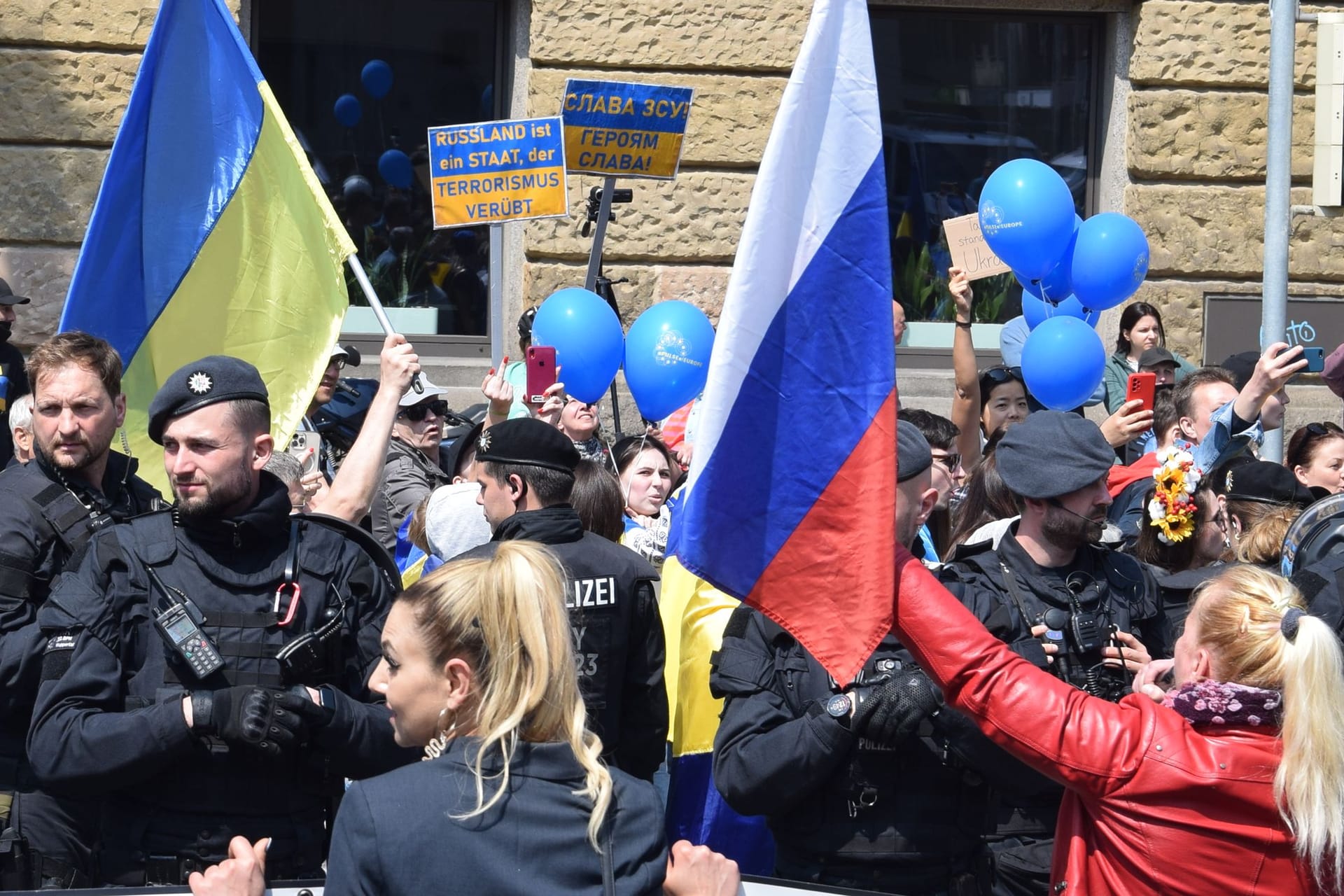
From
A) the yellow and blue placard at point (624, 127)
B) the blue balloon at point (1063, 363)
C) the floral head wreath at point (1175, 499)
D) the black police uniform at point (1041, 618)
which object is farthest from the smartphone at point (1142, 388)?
the yellow and blue placard at point (624, 127)

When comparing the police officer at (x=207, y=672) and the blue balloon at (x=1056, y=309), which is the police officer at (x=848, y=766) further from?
the blue balloon at (x=1056, y=309)

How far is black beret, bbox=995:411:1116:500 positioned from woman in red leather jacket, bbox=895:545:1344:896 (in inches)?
35.5

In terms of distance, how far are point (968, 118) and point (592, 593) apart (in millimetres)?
6328

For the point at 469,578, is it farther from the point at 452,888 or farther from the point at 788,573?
the point at 788,573

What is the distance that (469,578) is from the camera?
232 centimetres

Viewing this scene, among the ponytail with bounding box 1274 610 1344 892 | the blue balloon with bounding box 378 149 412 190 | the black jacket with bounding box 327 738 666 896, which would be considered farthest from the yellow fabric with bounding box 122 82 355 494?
the blue balloon with bounding box 378 149 412 190

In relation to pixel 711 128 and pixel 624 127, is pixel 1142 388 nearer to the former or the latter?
pixel 624 127

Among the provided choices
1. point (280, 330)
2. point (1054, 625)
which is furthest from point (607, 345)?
point (1054, 625)

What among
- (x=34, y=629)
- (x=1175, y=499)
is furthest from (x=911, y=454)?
(x=34, y=629)

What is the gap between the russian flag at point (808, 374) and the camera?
2795 millimetres

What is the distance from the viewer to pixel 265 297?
461cm

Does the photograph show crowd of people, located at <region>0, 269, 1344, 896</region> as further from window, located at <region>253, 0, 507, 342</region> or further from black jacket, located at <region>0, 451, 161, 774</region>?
window, located at <region>253, 0, 507, 342</region>

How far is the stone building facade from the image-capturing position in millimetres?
8164

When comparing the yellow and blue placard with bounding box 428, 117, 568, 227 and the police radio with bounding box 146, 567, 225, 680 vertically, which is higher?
the yellow and blue placard with bounding box 428, 117, 568, 227
